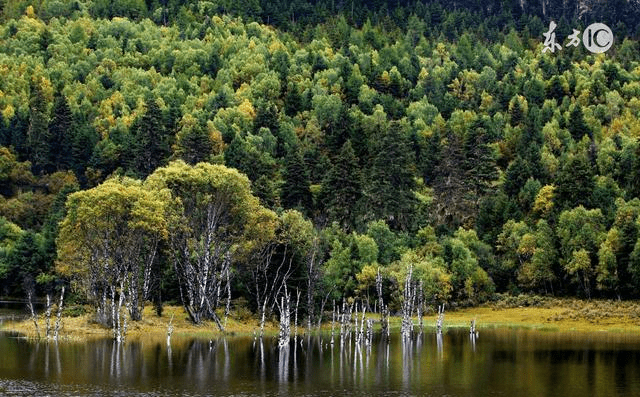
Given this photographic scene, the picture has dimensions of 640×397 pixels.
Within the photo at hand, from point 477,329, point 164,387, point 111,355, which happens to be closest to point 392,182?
point 477,329

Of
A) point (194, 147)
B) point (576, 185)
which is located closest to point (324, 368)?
point (576, 185)

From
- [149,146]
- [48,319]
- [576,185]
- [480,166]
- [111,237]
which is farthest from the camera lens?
[149,146]

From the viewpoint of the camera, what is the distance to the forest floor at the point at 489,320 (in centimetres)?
11556

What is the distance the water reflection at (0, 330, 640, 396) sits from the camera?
7162 cm

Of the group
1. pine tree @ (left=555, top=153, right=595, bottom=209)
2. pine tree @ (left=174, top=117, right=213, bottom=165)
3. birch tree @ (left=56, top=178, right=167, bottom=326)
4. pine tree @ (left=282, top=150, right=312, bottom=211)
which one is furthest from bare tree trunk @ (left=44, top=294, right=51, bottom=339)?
pine tree @ (left=555, top=153, right=595, bottom=209)

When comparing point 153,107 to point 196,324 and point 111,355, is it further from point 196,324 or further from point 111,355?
point 111,355

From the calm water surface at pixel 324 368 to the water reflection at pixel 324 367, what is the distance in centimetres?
9

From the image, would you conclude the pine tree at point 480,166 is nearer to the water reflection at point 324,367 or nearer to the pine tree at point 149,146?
the pine tree at point 149,146

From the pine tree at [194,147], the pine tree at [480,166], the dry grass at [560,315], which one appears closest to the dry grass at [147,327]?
the dry grass at [560,315]

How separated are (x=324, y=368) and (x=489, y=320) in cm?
5704

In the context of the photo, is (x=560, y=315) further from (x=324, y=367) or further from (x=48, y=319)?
(x=48, y=319)

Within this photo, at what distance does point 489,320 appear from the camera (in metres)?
137

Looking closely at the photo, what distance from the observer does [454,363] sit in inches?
3492

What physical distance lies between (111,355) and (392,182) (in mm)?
93218
